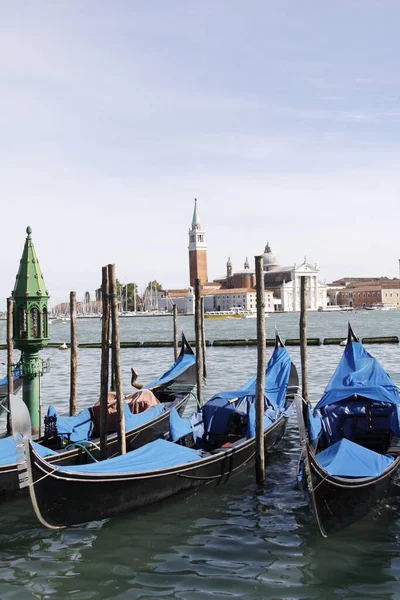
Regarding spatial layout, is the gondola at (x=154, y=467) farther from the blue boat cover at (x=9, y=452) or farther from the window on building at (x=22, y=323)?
the window on building at (x=22, y=323)

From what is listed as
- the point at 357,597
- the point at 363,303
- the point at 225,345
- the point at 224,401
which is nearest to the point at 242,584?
the point at 357,597

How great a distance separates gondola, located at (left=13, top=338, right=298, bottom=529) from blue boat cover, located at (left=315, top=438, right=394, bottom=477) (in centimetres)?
130

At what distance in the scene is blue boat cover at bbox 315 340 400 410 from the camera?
24.7 feet

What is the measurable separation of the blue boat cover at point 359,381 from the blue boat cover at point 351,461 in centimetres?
126

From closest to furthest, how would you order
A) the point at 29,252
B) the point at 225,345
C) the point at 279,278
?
the point at 29,252, the point at 225,345, the point at 279,278

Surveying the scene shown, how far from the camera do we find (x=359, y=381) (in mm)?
8164

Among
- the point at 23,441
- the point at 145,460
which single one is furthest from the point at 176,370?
the point at 23,441

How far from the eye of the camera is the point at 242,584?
15.4 ft

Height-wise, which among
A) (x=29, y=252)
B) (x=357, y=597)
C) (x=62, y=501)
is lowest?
(x=357, y=597)

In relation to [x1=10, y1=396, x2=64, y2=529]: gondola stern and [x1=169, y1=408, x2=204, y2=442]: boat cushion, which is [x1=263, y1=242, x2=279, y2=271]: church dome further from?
[x1=10, y1=396, x2=64, y2=529]: gondola stern

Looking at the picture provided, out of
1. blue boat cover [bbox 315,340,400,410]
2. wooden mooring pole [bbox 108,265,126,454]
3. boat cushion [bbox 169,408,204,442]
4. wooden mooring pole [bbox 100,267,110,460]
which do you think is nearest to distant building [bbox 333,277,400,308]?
blue boat cover [bbox 315,340,400,410]

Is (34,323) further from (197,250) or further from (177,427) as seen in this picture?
(197,250)

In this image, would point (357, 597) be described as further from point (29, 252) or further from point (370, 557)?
point (29, 252)

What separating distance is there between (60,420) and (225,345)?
2178 cm
